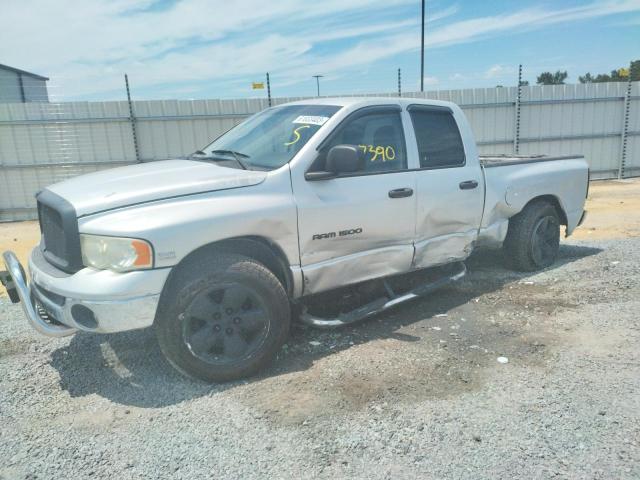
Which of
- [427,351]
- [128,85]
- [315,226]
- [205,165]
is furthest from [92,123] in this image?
[427,351]

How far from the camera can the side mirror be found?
3670 millimetres

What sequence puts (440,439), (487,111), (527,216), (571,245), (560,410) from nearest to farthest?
(440,439) → (560,410) → (527,216) → (571,245) → (487,111)

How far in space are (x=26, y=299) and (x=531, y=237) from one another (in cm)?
489

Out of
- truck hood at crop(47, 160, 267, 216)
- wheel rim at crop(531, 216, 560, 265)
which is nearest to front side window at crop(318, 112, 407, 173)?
truck hood at crop(47, 160, 267, 216)

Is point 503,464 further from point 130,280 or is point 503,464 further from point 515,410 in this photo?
point 130,280

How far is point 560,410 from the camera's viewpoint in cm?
308

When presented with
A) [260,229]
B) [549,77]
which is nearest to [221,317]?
[260,229]

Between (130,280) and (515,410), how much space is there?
247 centimetres

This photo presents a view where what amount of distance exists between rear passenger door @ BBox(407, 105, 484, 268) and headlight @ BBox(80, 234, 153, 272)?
7.70ft

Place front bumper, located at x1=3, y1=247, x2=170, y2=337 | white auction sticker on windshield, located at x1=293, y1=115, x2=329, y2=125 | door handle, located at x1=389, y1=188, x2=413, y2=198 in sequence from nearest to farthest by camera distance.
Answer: front bumper, located at x1=3, y1=247, x2=170, y2=337, white auction sticker on windshield, located at x1=293, y1=115, x2=329, y2=125, door handle, located at x1=389, y1=188, x2=413, y2=198

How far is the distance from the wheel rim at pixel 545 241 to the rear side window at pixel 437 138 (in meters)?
1.59

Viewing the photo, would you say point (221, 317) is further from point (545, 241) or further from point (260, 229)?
point (545, 241)

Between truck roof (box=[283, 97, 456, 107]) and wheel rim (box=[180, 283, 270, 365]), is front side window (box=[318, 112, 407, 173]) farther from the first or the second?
wheel rim (box=[180, 283, 270, 365])

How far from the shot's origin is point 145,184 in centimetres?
345
